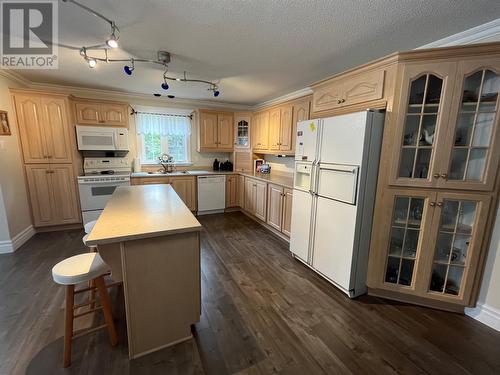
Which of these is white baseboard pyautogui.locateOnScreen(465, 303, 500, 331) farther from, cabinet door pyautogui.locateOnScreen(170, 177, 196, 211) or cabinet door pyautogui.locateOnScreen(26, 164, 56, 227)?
cabinet door pyautogui.locateOnScreen(26, 164, 56, 227)

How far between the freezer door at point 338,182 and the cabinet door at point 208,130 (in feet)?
9.69

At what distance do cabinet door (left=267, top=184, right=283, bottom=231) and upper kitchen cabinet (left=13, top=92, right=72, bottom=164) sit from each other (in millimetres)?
3339

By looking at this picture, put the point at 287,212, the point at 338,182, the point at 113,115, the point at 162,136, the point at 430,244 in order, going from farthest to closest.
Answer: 1. the point at 162,136
2. the point at 113,115
3. the point at 287,212
4. the point at 338,182
5. the point at 430,244

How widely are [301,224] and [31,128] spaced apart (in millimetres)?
4203

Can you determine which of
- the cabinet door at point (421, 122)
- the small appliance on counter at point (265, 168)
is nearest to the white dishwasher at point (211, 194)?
the small appliance on counter at point (265, 168)

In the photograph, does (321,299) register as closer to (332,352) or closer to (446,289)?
(332,352)

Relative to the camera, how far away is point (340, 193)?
7.24 feet

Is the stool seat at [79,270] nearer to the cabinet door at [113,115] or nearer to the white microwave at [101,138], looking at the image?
the white microwave at [101,138]

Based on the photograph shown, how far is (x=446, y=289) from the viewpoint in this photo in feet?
6.65

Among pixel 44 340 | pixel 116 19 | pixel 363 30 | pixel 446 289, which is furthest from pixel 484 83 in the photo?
pixel 44 340

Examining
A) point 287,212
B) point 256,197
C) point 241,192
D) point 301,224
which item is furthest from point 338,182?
point 241,192

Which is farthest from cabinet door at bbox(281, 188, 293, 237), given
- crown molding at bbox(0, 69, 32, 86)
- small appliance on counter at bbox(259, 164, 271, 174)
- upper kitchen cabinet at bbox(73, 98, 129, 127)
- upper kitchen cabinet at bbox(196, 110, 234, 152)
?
crown molding at bbox(0, 69, 32, 86)

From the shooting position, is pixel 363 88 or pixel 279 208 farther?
pixel 279 208

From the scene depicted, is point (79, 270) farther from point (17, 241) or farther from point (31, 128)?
point (31, 128)
